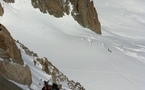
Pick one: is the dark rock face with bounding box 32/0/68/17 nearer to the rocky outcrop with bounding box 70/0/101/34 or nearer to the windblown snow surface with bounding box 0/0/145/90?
the windblown snow surface with bounding box 0/0/145/90

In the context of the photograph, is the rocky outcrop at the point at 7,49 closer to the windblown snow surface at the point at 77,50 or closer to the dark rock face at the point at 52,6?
the windblown snow surface at the point at 77,50

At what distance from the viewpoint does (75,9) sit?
33031 millimetres

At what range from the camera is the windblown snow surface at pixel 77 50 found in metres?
20.8

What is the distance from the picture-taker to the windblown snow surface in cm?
2077

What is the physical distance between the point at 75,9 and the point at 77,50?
30.2 feet

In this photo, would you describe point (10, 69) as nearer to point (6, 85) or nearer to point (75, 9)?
point (6, 85)

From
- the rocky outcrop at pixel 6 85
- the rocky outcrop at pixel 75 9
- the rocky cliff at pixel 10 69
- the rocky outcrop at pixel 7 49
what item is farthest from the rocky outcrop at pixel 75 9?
the rocky outcrop at pixel 6 85

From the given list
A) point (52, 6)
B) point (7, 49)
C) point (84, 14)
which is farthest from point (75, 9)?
point (7, 49)

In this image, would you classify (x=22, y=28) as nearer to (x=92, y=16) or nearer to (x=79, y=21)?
(x=79, y=21)

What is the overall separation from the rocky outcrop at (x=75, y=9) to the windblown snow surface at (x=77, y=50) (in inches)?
23.6

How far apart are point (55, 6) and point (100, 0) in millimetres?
24628

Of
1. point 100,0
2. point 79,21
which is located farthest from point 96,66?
point 100,0

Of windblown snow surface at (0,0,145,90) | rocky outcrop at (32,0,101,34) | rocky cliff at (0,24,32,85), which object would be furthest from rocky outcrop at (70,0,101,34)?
rocky cliff at (0,24,32,85)

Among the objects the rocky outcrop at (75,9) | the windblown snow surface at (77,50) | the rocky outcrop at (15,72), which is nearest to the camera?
the rocky outcrop at (15,72)
